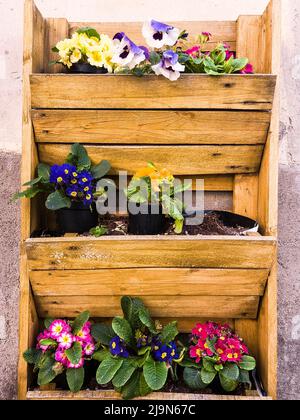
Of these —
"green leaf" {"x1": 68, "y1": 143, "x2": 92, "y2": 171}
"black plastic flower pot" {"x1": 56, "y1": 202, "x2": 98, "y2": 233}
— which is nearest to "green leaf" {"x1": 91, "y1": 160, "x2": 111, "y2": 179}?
"green leaf" {"x1": 68, "y1": 143, "x2": 92, "y2": 171}

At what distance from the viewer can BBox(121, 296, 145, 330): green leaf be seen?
66.9 inches

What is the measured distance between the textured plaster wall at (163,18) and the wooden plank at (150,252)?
445 mm

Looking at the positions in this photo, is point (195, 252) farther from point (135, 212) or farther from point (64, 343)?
point (64, 343)

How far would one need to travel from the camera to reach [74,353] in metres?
1.67

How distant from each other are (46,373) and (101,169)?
0.81 meters

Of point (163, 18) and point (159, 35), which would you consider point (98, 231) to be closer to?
point (159, 35)

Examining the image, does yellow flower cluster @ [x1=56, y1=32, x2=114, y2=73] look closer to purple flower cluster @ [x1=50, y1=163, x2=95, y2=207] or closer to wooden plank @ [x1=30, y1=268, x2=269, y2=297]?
purple flower cluster @ [x1=50, y1=163, x2=95, y2=207]

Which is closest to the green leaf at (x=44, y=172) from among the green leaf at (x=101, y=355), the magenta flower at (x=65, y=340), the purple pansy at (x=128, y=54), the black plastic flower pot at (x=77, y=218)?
the black plastic flower pot at (x=77, y=218)

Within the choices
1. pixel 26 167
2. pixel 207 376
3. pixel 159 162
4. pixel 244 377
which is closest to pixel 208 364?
pixel 207 376

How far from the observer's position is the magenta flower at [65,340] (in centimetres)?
169

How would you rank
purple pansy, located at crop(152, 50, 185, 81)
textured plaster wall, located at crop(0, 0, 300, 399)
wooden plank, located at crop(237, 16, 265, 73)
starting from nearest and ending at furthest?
purple pansy, located at crop(152, 50, 185, 81) → wooden plank, located at crop(237, 16, 265, 73) → textured plaster wall, located at crop(0, 0, 300, 399)

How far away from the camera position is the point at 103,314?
179cm

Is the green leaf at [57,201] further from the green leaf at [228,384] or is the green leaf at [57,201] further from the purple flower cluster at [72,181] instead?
the green leaf at [228,384]

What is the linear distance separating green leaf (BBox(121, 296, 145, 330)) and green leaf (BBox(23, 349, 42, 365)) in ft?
1.22
